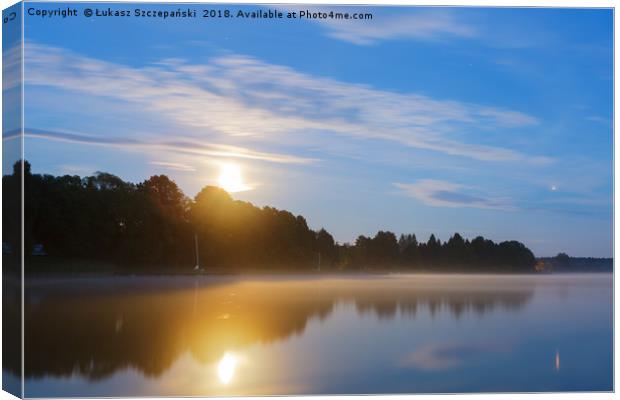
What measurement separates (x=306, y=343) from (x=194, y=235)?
12.4 feet

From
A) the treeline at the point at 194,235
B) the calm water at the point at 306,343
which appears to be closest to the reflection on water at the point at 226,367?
the calm water at the point at 306,343

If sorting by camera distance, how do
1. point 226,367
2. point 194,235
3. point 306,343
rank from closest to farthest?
point 226,367 < point 306,343 < point 194,235

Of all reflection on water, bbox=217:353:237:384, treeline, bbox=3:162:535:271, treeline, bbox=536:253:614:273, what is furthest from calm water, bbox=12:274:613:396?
treeline, bbox=3:162:535:271

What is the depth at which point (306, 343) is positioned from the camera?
27.8 feet

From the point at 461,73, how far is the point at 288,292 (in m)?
7.18

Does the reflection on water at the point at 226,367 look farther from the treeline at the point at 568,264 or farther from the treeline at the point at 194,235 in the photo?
the treeline at the point at 568,264

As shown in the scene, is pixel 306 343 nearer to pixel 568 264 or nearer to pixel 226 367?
pixel 226 367

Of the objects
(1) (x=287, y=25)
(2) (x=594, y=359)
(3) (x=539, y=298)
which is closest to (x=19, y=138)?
(1) (x=287, y=25)

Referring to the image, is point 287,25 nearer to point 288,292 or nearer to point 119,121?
point 119,121

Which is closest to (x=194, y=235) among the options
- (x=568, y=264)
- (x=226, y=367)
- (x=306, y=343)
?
(x=306, y=343)

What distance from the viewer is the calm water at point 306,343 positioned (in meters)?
6.82

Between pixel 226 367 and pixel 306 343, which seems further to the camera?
pixel 306 343

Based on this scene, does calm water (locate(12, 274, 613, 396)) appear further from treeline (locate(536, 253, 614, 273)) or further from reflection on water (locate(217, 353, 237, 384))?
treeline (locate(536, 253, 614, 273))

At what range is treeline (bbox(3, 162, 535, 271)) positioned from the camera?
8.24 metres
